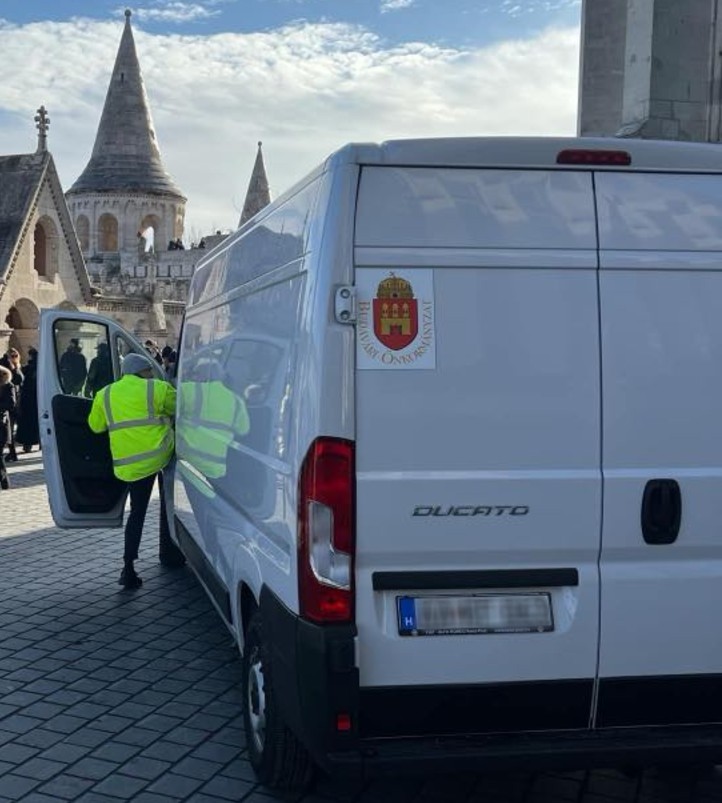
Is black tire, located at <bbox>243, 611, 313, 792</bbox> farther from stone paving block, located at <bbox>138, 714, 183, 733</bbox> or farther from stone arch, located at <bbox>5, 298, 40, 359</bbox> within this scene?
stone arch, located at <bbox>5, 298, 40, 359</bbox>

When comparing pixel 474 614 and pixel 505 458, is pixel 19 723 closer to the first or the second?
pixel 474 614

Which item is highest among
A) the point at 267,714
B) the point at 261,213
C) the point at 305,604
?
the point at 261,213

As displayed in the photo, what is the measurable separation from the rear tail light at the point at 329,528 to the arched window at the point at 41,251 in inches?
1032

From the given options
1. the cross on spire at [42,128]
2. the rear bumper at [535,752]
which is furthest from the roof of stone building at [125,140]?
the rear bumper at [535,752]

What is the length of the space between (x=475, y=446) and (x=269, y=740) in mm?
1612

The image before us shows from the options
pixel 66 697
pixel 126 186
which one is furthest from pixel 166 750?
pixel 126 186

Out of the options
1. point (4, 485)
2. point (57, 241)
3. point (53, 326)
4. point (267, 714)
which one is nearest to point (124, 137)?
point (57, 241)

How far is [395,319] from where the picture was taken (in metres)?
3.39

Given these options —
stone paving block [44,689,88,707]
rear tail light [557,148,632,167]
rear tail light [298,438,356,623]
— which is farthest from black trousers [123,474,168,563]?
rear tail light [557,148,632,167]

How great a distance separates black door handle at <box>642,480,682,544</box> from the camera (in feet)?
11.6

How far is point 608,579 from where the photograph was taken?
139 inches

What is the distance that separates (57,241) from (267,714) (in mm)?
25871

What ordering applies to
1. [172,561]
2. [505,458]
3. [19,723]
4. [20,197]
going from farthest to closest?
[20,197] → [172,561] → [19,723] → [505,458]

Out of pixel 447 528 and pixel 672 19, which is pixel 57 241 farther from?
pixel 447 528
